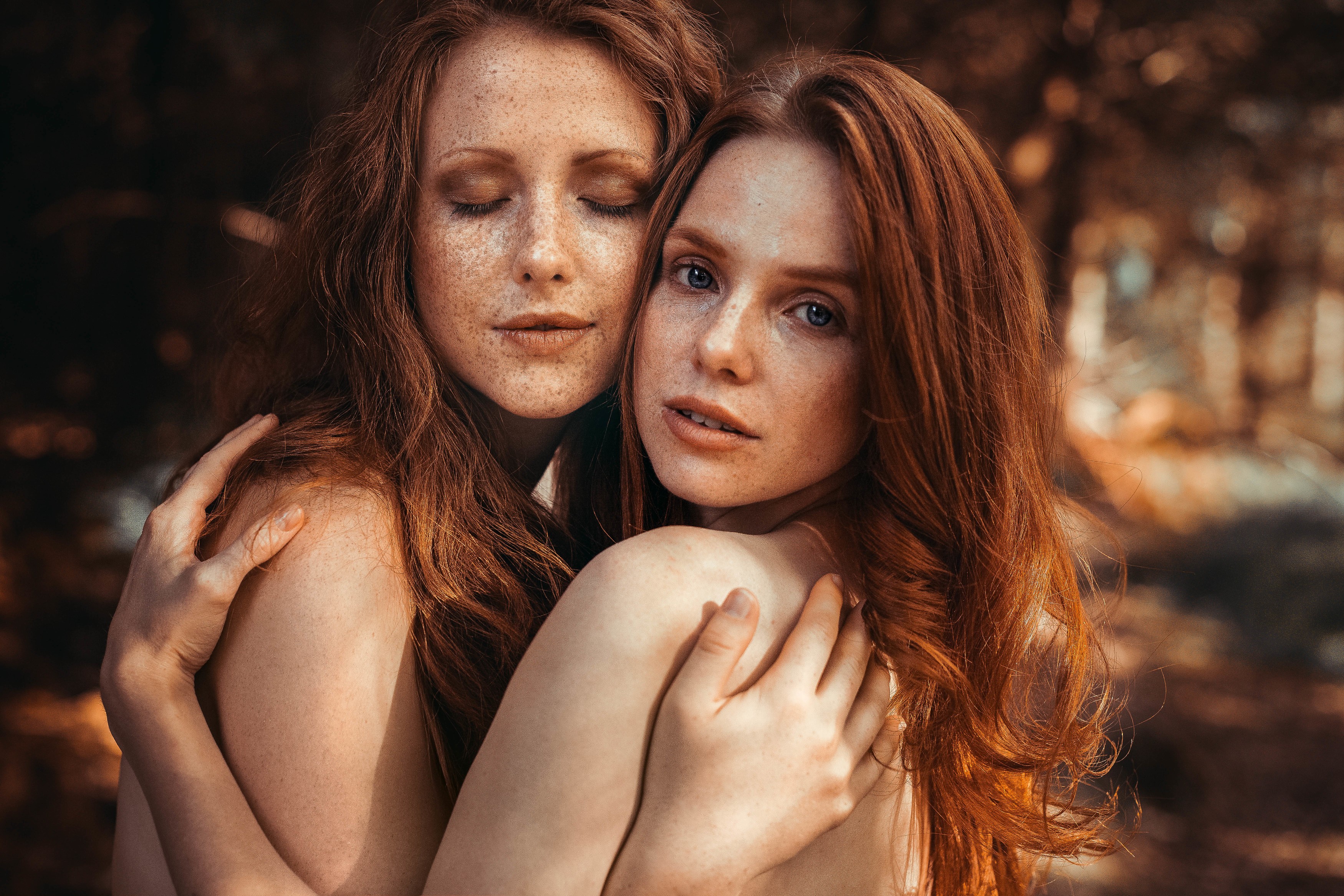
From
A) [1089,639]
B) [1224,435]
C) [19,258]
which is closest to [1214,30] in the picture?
[1224,435]

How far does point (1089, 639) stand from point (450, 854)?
123 centimetres

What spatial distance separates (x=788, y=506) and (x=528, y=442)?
2.23ft

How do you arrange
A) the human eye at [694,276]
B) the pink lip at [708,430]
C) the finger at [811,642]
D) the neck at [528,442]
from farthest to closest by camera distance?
the neck at [528,442], the human eye at [694,276], the pink lip at [708,430], the finger at [811,642]

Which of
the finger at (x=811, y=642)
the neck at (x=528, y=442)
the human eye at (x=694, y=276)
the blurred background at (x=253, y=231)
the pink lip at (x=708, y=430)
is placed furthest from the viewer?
the blurred background at (x=253, y=231)

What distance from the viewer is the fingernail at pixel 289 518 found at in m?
1.52

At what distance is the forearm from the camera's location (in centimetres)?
138

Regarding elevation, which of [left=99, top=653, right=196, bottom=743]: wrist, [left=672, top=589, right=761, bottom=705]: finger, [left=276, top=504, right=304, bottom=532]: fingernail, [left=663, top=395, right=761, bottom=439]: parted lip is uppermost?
[left=663, top=395, right=761, bottom=439]: parted lip

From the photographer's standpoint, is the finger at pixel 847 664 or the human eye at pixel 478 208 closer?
the finger at pixel 847 664

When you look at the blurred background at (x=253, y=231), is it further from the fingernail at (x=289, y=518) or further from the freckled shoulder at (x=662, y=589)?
the freckled shoulder at (x=662, y=589)

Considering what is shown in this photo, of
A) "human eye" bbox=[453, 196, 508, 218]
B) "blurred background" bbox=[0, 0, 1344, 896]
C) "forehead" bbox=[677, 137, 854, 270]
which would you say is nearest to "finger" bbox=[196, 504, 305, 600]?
"human eye" bbox=[453, 196, 508, 218]

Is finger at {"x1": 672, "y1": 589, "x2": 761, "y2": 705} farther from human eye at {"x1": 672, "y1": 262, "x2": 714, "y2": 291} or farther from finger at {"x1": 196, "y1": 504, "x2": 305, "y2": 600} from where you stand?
finger at {"x1": 196, "y1": 504, "x2": 305, "y2": 600}

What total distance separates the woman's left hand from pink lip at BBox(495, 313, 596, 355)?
666 mm

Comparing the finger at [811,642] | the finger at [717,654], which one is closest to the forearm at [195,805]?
the finger at [717,654]

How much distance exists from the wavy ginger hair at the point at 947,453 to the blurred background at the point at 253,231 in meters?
1.88
